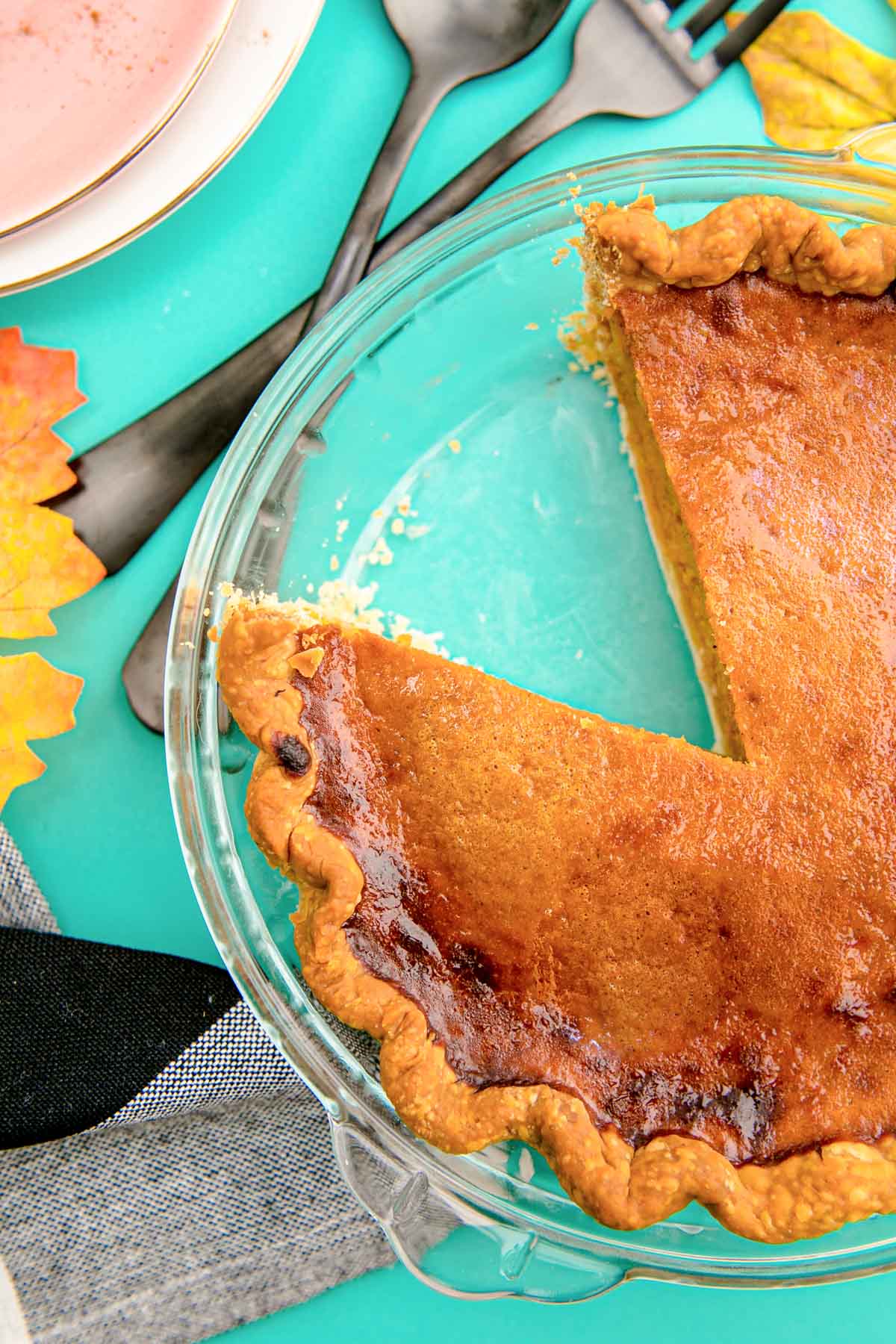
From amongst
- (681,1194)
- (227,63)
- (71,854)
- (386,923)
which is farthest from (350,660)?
(227,63)

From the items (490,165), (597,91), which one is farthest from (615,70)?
(490,165)

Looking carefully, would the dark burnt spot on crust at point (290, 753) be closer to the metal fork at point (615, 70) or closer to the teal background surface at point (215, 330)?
the teal background surface at point (215, 330)

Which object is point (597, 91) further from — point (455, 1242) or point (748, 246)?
point (455, 1242)

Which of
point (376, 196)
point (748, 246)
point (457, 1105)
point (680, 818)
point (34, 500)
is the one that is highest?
point (376, 196)

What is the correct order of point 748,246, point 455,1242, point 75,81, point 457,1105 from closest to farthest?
point 457,1105 → point 748,246 → point 455,1242 → point 75,81

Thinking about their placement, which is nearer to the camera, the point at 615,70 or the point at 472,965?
the point at 472,965
